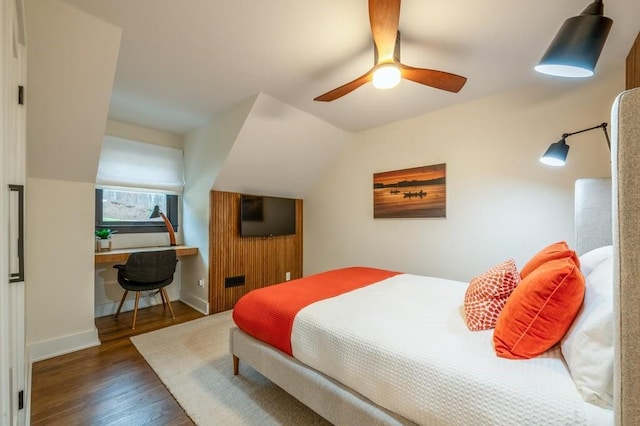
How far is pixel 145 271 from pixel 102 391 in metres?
1.25

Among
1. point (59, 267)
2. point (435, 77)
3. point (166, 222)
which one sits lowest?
point (59, 267)

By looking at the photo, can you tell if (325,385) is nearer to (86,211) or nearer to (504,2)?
(504,2)

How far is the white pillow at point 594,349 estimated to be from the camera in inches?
34.2

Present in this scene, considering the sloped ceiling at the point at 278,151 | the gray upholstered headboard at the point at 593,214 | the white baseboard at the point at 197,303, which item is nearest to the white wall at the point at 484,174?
the gray upholstered headboard at the point at 593,214

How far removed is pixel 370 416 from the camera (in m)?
1.28

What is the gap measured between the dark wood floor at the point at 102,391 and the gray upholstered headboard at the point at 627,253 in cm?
202

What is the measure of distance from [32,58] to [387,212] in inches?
134

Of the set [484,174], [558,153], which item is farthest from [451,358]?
[484,174]

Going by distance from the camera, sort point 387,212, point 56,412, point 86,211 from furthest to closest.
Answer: point 387,212 → point 86,211 → point 56,412

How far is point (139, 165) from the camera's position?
3625 mm

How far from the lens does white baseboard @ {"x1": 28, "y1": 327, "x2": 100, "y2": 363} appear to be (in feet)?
7.76

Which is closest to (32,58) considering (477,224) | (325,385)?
(325,385)

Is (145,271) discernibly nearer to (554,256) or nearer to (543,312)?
(543,312)

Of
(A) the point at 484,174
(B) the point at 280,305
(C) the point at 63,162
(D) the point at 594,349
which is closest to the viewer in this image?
(D) the point at 594,349
